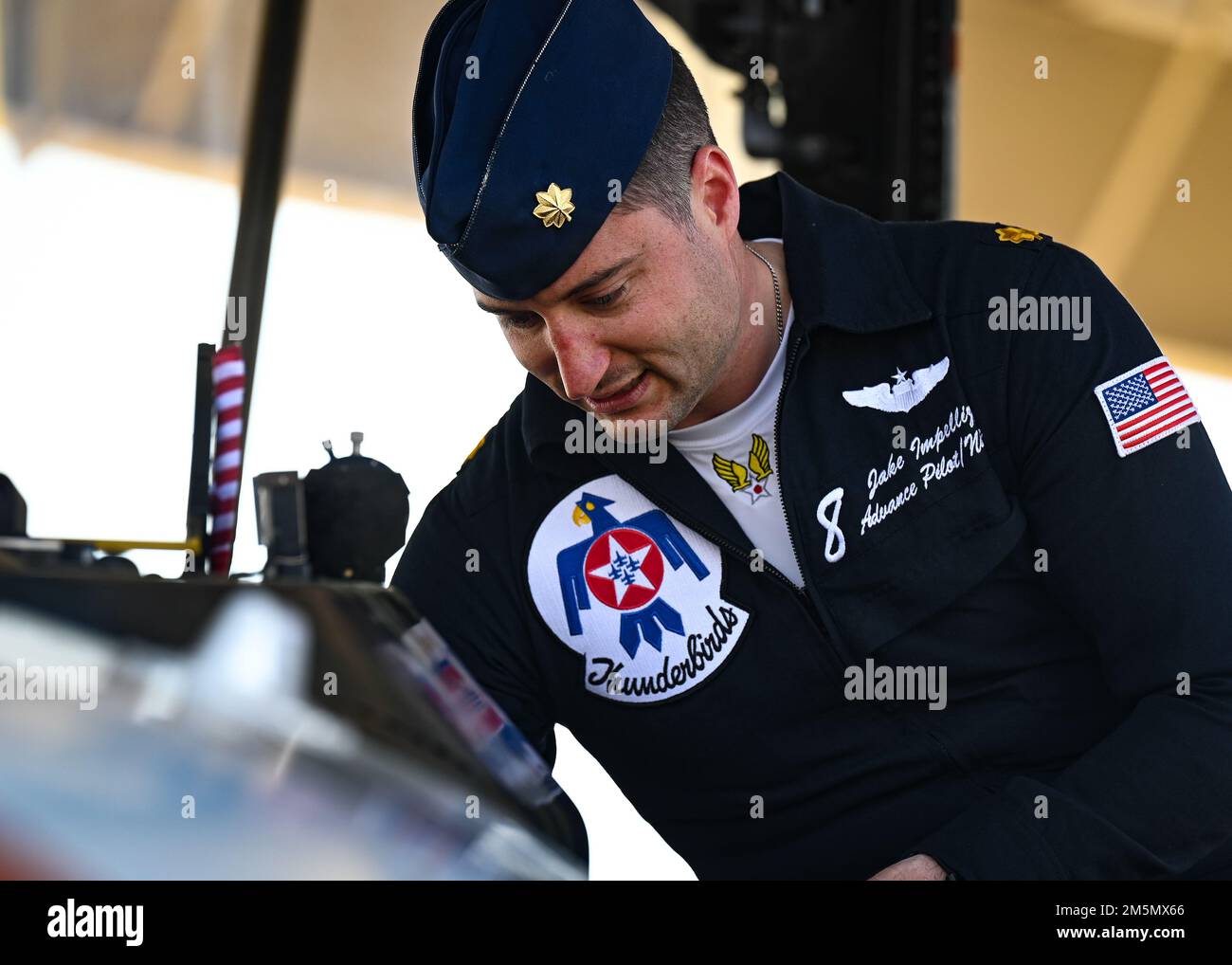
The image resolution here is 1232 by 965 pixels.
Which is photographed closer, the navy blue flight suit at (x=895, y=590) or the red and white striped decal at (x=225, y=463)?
the red and white striped decal at (x=225, y=463)

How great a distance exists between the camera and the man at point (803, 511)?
3.15 ft

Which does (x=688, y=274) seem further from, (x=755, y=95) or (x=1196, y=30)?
(x=1196, y=30)

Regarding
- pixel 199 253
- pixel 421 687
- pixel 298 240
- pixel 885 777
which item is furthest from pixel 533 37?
pixel 298 240

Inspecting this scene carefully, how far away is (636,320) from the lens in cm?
103

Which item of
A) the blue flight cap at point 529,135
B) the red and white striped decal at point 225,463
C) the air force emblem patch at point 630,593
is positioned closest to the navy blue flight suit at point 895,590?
the air force emblem patch at point 630,593

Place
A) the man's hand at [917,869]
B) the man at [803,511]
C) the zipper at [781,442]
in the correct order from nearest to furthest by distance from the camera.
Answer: the man's hand at [917,869] < the man at [803,511] < the zipper at [781,442]

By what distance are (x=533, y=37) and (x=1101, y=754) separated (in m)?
0.62

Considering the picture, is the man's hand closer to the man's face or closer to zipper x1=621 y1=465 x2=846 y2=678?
zipper x1=621 y1=465 x2=846 y2=678

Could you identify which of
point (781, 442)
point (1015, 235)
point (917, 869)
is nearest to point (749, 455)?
point (781, 442)

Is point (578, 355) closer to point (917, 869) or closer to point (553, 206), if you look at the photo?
point (553, 206)

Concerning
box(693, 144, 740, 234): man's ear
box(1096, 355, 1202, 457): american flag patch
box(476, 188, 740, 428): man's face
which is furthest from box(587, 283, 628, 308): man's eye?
box(1096, 355, 1202, 457): american flag patch

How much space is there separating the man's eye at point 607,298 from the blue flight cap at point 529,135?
0.14 feet

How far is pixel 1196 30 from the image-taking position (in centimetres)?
323

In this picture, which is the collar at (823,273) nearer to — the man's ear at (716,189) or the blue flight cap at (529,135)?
the man's ear at (716,189)
